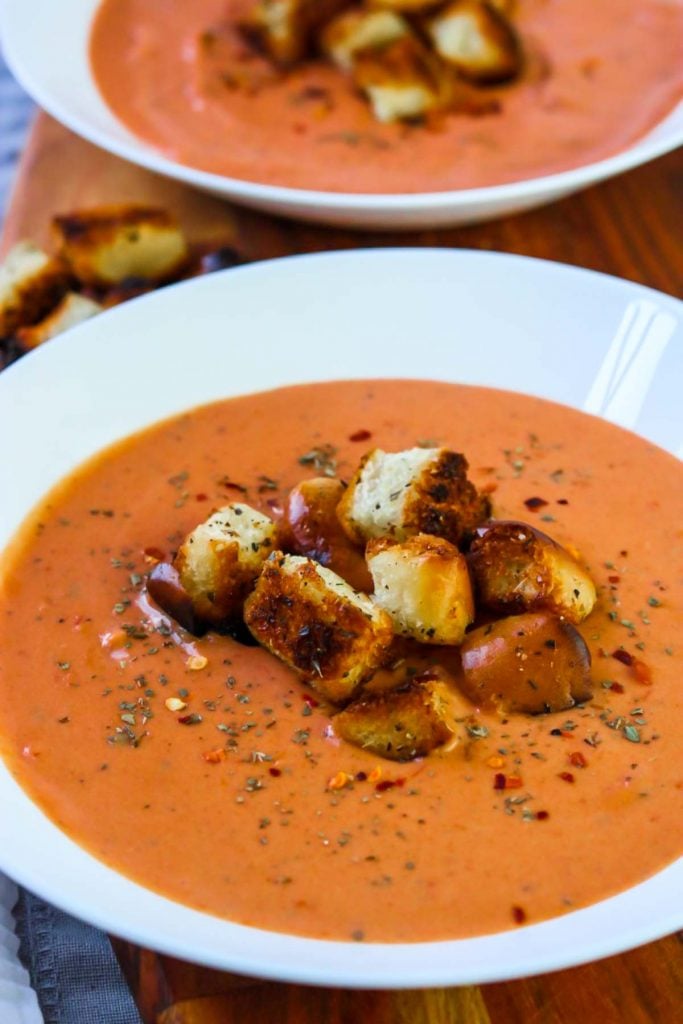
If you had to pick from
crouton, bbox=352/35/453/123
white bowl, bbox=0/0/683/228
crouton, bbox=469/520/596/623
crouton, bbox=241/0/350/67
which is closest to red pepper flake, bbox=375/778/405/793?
crouton, bbox=469/520/596/623

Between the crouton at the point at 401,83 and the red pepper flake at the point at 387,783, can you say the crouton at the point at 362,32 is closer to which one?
the crouton at the point at 401,83

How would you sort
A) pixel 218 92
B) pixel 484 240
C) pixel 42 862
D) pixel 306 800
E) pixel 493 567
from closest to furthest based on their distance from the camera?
pixel 42 862 < pixel 306 800 < pixel 493 567 < pixel 484 240 < pixel 218 92

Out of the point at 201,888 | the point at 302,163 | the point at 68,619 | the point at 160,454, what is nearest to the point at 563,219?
the point at 302,163

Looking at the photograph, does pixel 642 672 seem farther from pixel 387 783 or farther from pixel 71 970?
pixel 71 970

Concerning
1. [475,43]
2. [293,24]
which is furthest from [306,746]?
[293,24]

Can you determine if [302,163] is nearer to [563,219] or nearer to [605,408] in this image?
[563,219]

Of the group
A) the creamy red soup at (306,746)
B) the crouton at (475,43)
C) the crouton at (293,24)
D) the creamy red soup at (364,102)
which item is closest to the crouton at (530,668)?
the creamy red soup at (306,746)
